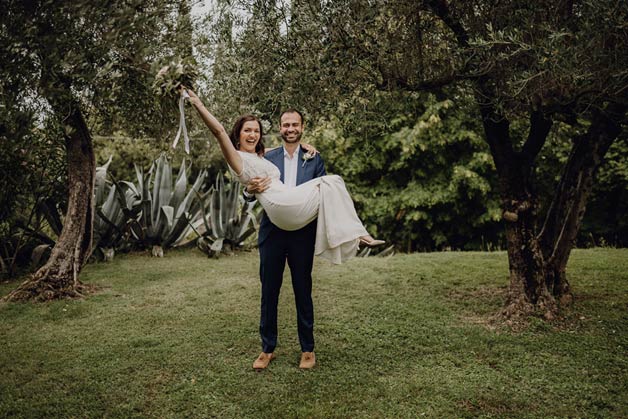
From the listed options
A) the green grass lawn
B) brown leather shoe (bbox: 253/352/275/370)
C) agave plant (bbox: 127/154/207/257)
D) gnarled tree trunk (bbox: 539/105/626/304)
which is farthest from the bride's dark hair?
agave plant (bbox: 127/154/207/257)

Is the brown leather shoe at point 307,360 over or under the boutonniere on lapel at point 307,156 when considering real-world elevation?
under

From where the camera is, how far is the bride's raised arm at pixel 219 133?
3227mm

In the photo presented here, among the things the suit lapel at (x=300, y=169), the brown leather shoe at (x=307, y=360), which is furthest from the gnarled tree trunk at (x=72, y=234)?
the brown leather shoe at (x=307, y=360)

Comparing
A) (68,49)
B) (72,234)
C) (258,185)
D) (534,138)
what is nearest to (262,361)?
(258,185)

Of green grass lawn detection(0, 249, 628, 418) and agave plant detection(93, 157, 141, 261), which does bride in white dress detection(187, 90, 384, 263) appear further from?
agave plant detection(93, 157, 141, 261)

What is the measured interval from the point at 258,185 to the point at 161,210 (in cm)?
546

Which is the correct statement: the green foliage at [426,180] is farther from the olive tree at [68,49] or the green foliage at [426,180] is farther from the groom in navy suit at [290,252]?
the olive tree at [68,49]

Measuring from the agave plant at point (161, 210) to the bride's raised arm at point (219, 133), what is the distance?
513 cm

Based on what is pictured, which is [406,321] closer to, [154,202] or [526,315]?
[526,315]

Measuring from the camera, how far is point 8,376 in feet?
13.4

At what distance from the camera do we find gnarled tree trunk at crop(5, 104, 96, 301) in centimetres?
616

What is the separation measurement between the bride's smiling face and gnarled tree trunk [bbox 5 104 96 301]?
2.96 meters

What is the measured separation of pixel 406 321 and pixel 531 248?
1.47 m

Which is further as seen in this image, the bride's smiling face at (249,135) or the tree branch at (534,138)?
the tree branch at (534,138)
